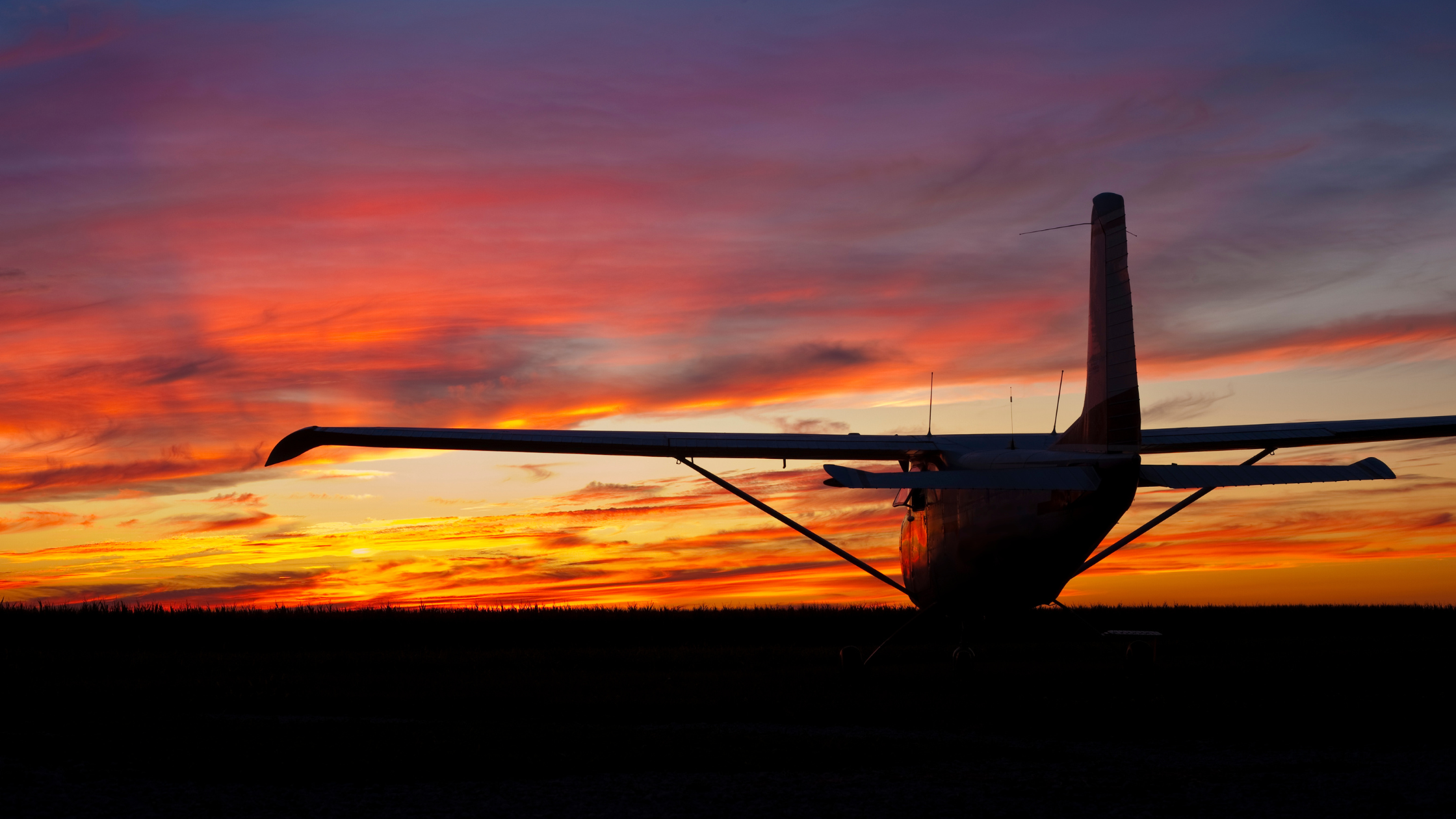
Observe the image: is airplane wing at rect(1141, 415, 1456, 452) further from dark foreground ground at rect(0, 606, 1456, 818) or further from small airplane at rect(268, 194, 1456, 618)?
dark foreground ground at rect(0, 606, 1456, 818)

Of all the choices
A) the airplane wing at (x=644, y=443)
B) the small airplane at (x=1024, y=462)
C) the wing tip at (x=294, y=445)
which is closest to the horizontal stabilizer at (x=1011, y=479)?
the small airplane at (x=1024, y=462)

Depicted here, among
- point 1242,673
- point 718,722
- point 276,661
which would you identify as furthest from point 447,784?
point 276,661

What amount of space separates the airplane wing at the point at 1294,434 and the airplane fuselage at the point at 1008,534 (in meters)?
3.19

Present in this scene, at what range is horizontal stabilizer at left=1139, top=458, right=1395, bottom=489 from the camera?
12.1 meters

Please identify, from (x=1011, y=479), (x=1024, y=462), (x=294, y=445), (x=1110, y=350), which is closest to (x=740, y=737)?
(x=1011, y=479)

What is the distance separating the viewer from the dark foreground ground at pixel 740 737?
8094mm

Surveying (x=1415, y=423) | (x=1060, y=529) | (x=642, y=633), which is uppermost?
(x=1415, y=423)

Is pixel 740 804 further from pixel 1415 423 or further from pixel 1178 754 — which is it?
pixel 1415 423

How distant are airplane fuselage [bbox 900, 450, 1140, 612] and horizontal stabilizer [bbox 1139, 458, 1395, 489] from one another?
0.41 meters

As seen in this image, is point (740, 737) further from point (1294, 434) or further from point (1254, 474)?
point (1294, 434)

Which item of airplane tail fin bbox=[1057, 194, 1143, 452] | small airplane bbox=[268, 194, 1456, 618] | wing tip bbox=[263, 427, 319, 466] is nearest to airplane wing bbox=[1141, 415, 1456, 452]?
small airplane bbox=[268, 194, 1456, 618]

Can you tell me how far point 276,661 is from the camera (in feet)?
80.0

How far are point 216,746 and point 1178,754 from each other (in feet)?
27.2

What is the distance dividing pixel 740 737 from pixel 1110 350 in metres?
5.69
